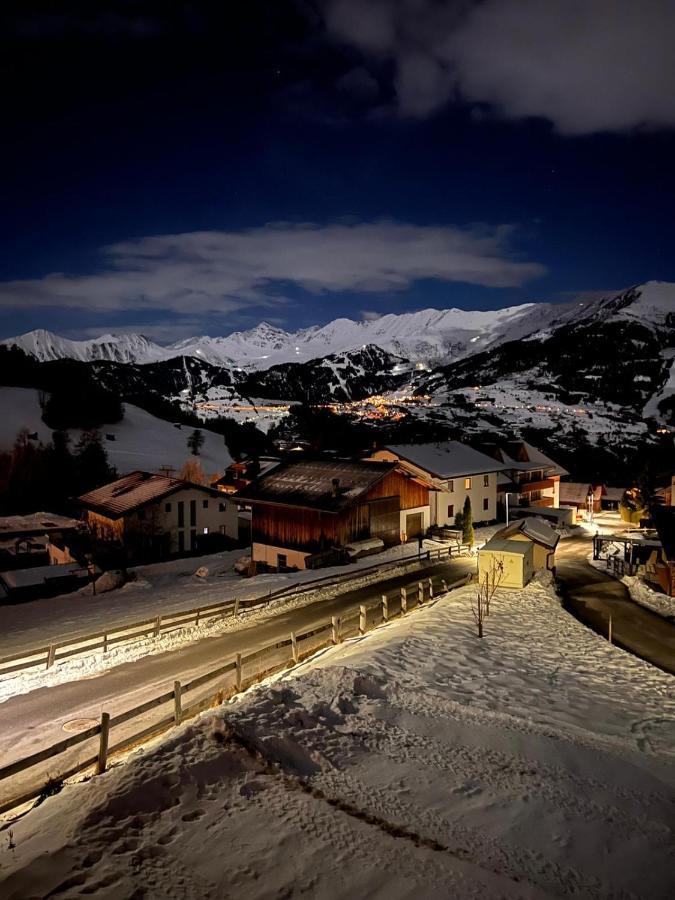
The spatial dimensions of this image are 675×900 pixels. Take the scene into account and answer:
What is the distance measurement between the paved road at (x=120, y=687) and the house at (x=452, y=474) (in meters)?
23.4

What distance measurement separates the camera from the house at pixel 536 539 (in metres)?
33.5

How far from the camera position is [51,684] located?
55.6ft

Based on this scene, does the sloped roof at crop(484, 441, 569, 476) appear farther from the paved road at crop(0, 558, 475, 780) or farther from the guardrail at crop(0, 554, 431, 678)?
the paved road at crop(0, 558, 475, 780)

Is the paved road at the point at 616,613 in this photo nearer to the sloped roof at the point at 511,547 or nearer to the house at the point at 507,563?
the house at the point at 507,563

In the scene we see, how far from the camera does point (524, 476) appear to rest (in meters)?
58.2

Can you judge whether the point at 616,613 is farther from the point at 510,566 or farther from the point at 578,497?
the point at 578,497

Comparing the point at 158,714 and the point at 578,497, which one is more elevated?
the point at 578,497

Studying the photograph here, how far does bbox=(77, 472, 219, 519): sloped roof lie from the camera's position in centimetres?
4445

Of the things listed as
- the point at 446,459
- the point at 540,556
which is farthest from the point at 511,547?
the point at 446,459

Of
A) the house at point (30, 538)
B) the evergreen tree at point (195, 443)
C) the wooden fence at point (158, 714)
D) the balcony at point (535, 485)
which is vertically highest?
the evergreen tree at point (195, 443)

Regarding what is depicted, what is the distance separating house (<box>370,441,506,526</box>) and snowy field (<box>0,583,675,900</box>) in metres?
31.1

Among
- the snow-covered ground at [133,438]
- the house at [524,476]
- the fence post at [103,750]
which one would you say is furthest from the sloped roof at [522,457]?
the snow-covered ground at [133,438]

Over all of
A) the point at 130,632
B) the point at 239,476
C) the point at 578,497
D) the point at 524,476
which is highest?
the point at 524,476

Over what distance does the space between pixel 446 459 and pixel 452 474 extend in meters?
3.33
